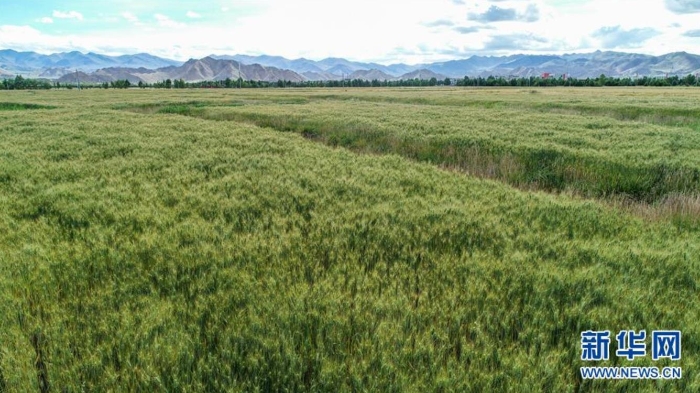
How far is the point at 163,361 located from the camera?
363 cm

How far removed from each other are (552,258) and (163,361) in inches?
222

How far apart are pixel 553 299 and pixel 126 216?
7.65 metres

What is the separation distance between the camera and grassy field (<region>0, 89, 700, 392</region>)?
3615 millimetres

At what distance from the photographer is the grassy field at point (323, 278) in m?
3.62

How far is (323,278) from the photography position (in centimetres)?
534

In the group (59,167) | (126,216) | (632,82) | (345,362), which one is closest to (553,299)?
(345,362)

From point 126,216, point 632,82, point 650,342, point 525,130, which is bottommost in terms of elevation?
point 650,342

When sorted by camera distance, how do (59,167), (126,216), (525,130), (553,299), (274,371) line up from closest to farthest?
(274,371) → (553,299) → (126,216) → (59,167) → (525,130)

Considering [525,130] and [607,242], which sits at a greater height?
[525,130]

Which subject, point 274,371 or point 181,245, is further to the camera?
point 181,245

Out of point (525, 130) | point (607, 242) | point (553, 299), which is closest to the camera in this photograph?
point (553, 299)

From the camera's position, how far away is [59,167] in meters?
12.1

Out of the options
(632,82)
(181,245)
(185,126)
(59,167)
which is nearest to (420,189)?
(181,245)

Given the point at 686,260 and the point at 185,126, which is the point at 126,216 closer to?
the point at 686,260
